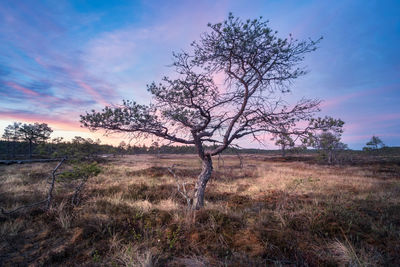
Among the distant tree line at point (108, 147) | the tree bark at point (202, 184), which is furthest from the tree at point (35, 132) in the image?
the tree bark at point (202, 184)

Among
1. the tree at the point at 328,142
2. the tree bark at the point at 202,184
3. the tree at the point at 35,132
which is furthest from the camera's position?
the tree at the point at 35,132

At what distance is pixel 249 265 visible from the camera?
8.51 ft

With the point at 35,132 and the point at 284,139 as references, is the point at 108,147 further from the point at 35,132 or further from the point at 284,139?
the point at 284,139

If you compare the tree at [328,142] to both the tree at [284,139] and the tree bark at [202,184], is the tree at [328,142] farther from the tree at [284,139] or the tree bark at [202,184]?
the tree bark at [202,184]

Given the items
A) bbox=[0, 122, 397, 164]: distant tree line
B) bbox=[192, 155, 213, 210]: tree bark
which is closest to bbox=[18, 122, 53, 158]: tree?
bbox=[0, 122, 397, 164]: distant tree line

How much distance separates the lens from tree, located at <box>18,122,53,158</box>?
4188 centimetres

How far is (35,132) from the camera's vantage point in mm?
42750

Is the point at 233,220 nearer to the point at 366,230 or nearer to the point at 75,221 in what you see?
the point at 366,230

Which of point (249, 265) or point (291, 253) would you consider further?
point (291, 253)

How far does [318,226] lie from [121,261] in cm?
452

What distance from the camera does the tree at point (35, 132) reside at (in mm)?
41875

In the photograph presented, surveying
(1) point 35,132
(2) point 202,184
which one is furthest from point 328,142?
(1) point 35,132

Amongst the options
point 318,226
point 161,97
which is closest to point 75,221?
point 161,97

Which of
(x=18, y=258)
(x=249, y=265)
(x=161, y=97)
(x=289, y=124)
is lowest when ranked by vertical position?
(x=18, y=258)
